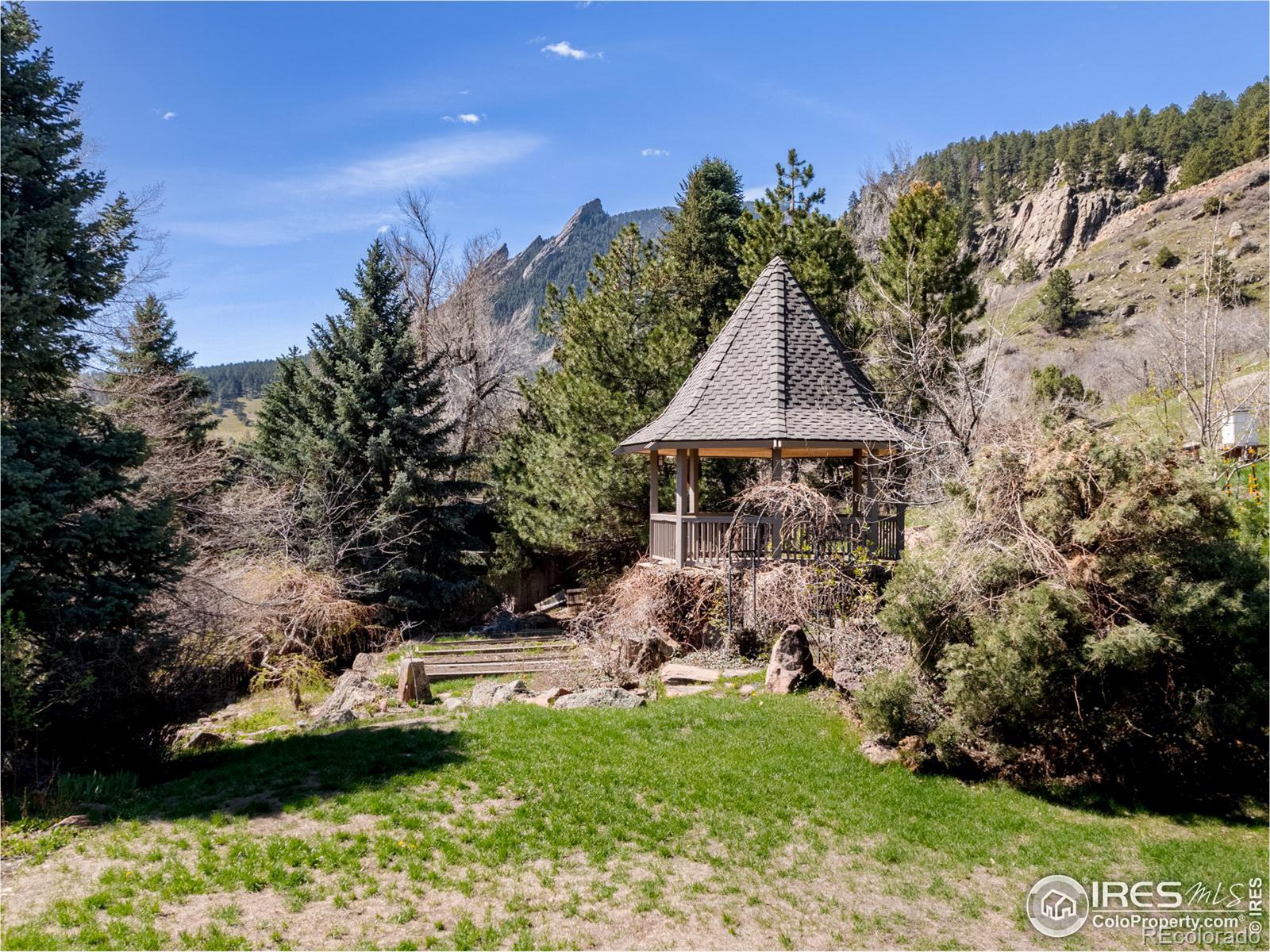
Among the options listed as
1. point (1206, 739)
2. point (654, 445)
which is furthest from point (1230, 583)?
Result: point (654, 445)

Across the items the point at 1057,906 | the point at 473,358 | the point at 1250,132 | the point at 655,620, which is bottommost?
the point at 1057,906

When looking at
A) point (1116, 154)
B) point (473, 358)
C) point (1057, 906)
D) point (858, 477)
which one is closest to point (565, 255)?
point (1116, 154)

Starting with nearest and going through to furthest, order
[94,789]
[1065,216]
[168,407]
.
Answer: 1. [94,789]
2. [168,407]
3. [1065,216]

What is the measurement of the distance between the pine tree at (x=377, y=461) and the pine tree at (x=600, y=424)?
1.88m

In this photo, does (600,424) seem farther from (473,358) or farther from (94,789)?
(94,789)

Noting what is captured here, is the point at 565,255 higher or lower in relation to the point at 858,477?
higher

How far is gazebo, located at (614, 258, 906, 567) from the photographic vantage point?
38.3ft

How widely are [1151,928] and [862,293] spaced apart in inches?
599

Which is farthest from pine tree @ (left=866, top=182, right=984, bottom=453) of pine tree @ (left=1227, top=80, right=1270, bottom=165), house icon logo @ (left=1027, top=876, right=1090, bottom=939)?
pine tree @ (left=1227, top=80, right=1270, bottom=165)

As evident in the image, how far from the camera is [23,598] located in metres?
6.84

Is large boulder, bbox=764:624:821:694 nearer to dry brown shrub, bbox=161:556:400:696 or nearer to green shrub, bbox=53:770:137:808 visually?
green shrub, bbox=53:770:137:808

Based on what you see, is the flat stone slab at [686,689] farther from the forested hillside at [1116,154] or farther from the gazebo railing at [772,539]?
the forested hillside at [1116,154]

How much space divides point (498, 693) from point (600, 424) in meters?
7.57

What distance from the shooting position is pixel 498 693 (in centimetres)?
1021
